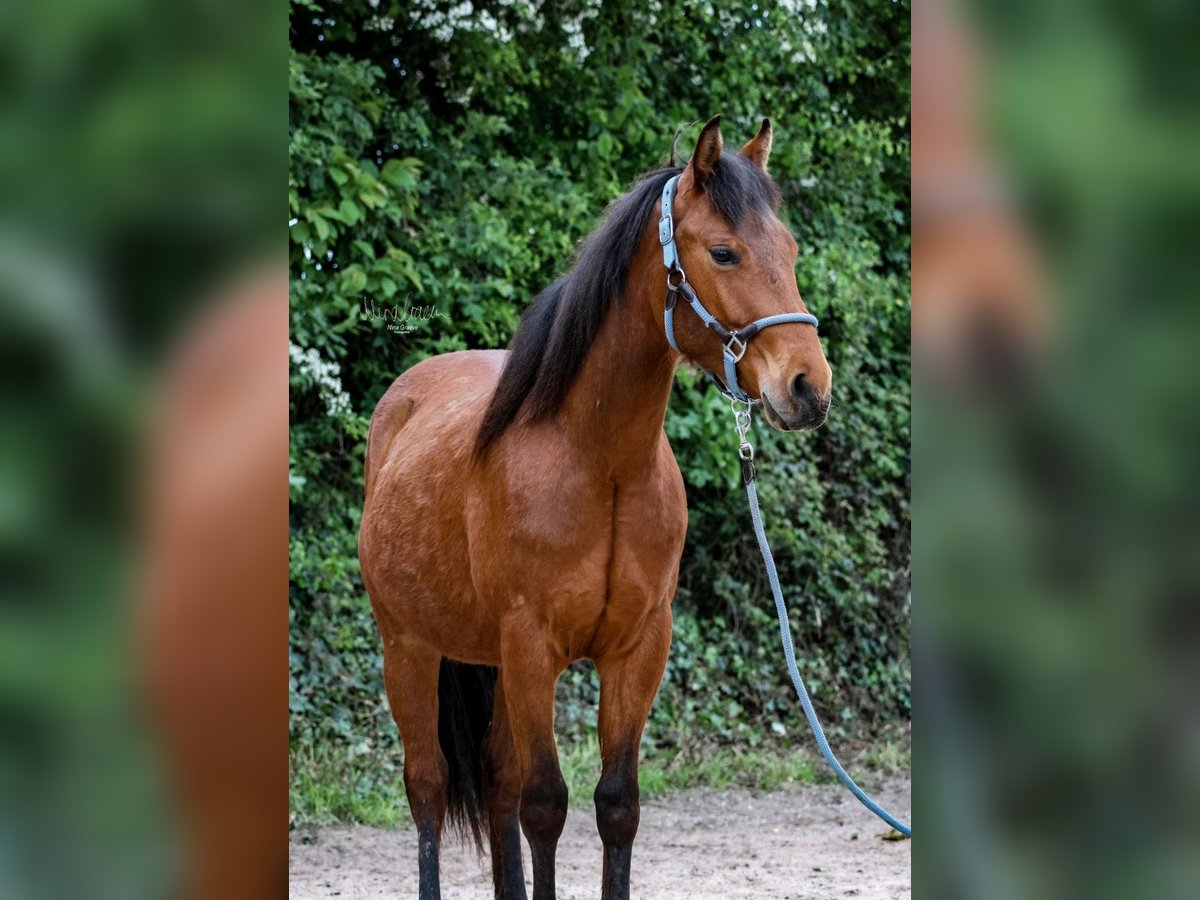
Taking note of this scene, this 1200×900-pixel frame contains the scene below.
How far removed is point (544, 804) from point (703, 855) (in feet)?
6.67

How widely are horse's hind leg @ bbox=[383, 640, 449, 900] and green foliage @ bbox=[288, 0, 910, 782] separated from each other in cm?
172

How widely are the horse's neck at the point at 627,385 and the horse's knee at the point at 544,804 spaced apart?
0.73m

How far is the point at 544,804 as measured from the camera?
2816mm

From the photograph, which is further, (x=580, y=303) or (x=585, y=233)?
(x=585, y=233)

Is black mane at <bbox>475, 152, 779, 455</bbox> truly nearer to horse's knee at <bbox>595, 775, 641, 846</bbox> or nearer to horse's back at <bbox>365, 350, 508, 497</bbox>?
horse's back at <bbox>365, 350, 508, 497</bbox>

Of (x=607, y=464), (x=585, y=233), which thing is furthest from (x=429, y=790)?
(x=585, y=233)

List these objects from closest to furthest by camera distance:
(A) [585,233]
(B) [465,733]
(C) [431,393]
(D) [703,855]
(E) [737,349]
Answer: (E) [737,349]
(B) [465,733]
(C) [431,393]
(D) [703,855]
(A) [585,233]

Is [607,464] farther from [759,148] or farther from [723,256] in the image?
[759,148]

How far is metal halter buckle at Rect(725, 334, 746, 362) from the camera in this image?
93.0 inches

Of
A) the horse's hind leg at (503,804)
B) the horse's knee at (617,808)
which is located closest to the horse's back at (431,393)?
the horse's hind leg at (503,804)
